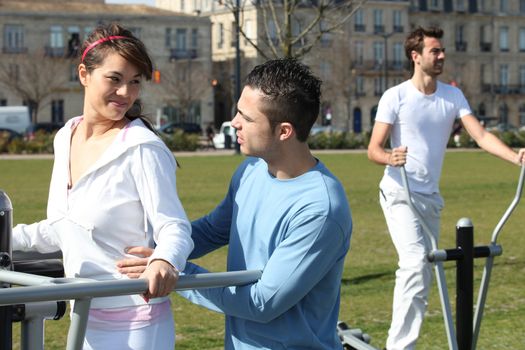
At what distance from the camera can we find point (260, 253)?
3605 mm

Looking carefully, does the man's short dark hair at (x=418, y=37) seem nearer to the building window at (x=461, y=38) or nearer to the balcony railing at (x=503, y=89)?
the balcony railing at (x=503, y=89)

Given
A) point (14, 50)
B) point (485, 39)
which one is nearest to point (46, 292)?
point (14, 50)

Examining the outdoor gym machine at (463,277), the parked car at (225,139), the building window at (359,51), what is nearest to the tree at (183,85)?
the building window at (359,51)

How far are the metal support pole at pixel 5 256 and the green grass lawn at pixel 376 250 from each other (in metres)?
4.67

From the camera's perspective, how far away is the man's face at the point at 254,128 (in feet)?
11.8

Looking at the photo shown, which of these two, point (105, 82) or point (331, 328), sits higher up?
point (105, 82)

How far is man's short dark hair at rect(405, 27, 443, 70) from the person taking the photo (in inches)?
300

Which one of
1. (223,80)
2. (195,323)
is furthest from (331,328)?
(223,80)

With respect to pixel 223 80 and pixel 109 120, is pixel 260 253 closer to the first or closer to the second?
pixel 109 120

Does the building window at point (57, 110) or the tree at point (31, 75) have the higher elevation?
the tree at point (31, 75)

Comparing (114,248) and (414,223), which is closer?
(114,248)

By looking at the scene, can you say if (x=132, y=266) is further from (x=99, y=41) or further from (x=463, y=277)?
(x=463, y=277)

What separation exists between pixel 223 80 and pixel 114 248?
9000 cm

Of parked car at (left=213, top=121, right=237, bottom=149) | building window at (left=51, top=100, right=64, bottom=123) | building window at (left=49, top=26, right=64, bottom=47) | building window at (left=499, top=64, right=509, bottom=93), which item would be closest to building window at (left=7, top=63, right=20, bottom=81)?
building window at (left=51, top=100, right=64, bottom=123)
